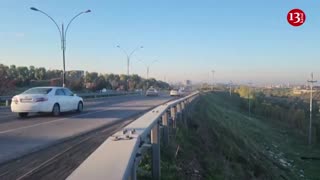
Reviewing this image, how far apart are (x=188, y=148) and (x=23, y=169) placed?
5.59 m

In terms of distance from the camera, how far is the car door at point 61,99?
22.4 meters

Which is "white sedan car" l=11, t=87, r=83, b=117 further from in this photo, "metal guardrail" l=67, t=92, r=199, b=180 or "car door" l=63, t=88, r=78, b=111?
"metal guardrail" l=67, t=92, r=199, b=180

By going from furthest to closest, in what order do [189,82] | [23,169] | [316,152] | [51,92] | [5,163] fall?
[189,82]
[316,152]
[51,92]
[5,163]
[23,169]

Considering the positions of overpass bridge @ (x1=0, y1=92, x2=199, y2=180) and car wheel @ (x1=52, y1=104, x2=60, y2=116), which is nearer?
overpass bridge @ (x1=0, y1=92, x2=199, y2=180)

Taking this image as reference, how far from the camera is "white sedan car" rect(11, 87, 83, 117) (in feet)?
69.1

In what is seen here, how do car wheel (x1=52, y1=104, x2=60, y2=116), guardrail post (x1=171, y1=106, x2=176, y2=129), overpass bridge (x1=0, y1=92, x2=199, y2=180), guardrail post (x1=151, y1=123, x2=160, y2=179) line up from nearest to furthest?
overpass bridge (x1=0, y1=92, x2=199, y2=180) < guardrail post (x1=151, y1=123, x2=160, y2=179) < guardrail post (x1=171, y1=106, x2=176, y2=129) < car wheel (x1=52, y1=104, x2=60, y2=116)

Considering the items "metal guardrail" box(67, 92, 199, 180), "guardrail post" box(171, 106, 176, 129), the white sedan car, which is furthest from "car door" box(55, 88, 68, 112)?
"metal guardrail" box(67, 92, 199, 180)

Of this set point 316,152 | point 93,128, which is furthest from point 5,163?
point 316,152

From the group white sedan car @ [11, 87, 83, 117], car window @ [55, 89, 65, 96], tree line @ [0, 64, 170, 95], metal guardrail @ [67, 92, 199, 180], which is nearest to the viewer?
metal guardrail @ [67, 92, 199, 180]

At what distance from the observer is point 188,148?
1273 centimetres

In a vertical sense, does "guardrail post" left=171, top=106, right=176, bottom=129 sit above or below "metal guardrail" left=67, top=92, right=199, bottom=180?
below

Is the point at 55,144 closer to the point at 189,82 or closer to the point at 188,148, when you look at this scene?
the point at 188,148

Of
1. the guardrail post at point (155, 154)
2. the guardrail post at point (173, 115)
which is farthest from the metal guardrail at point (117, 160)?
the guardrail post at point (173, 115)

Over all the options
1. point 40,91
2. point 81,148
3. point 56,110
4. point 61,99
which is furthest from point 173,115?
point 40,91
